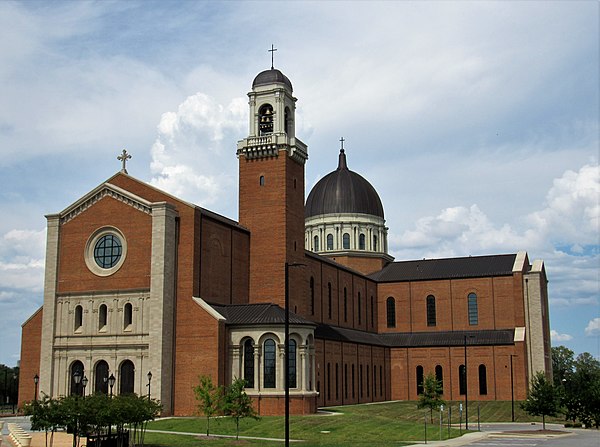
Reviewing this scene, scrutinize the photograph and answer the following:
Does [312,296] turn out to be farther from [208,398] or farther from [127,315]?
[208,398]

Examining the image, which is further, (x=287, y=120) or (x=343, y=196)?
(x=343, y=196)

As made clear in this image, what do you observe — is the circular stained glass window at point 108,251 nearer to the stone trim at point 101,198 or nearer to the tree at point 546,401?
the stone trim at point 101,198

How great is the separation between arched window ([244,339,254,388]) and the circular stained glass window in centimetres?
1174

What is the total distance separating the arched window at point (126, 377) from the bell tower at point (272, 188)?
11752 millimetres

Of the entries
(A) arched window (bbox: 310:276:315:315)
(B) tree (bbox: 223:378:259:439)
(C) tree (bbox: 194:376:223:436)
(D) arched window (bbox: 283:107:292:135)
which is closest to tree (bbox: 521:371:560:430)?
(A) arched window (bbox: 310:276:315:315)

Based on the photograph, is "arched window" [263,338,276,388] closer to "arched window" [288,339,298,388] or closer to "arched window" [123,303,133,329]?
"arched window" [288,339,298,388]

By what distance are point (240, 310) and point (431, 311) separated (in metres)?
38.9

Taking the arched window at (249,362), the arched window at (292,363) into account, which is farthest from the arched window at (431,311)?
the arched window at (249,362)

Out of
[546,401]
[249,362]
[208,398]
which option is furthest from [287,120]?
[546,401]

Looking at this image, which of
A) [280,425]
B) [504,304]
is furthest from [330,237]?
[280,425]

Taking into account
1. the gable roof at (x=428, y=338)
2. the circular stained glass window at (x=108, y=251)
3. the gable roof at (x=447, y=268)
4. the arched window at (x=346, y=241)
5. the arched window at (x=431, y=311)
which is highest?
the arched window at (x=346, y=241)

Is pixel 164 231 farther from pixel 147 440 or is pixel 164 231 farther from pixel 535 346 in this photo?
pixel 535 346

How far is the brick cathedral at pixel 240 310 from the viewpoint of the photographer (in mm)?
55844

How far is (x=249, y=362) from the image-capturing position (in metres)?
56.0
